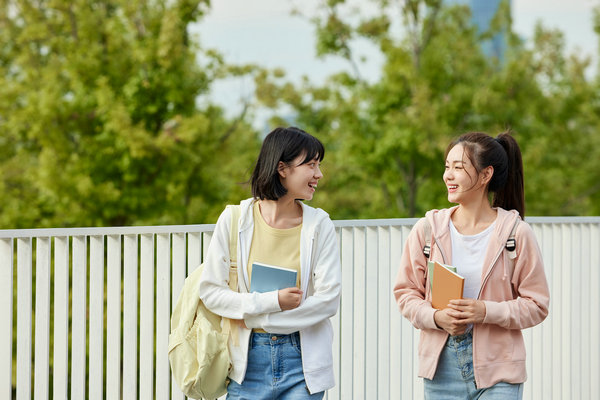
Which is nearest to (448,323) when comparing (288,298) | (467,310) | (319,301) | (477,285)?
(467,310)

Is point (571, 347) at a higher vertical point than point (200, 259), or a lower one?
lower

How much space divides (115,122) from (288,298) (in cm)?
1184

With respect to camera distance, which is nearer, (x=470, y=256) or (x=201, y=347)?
(x=201, y=347)

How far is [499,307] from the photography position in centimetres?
240

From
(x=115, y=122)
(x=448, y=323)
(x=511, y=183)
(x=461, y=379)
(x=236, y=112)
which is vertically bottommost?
(x=461, y=379)

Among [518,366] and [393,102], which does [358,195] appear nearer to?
[393,102]

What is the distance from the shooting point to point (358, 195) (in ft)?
68.5

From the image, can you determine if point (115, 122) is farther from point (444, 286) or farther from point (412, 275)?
point (444, 286)

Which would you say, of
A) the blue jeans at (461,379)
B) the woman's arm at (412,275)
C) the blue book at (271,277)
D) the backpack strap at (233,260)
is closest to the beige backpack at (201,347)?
the backpack strap at (233,260)

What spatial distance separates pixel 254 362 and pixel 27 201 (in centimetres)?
1502

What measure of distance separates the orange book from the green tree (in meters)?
11.7

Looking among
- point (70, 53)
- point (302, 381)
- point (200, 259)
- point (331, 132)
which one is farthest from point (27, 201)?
point (302, 381)

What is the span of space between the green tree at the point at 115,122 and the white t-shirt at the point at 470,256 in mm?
11571

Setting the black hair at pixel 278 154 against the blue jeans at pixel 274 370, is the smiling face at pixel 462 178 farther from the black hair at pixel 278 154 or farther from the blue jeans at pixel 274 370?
the blue jeans at pixel 274 370
